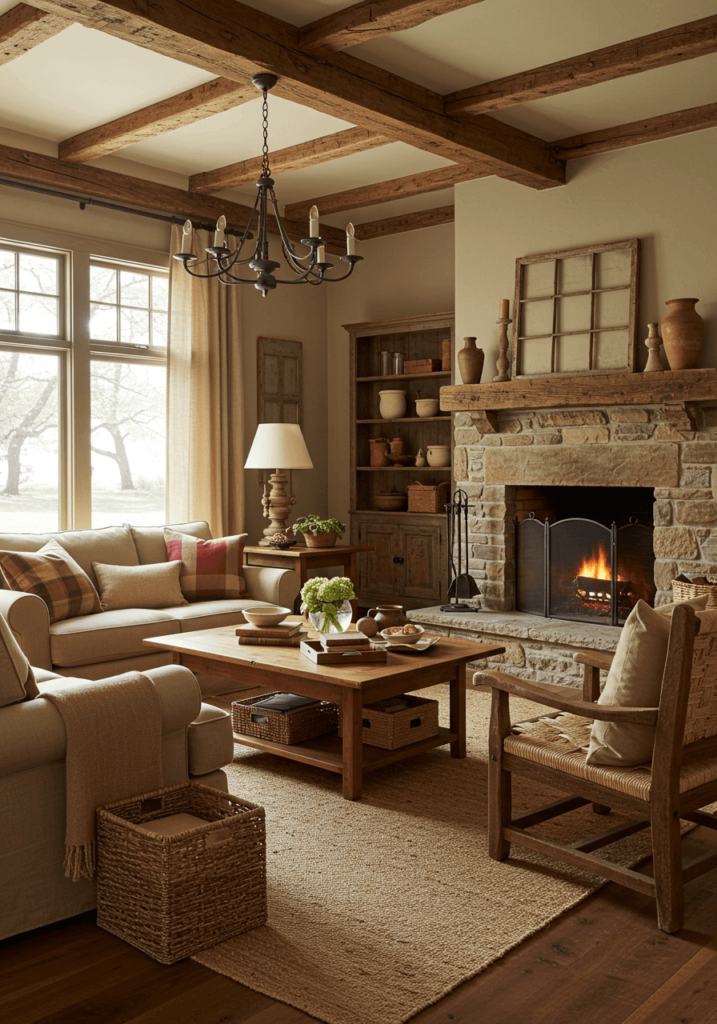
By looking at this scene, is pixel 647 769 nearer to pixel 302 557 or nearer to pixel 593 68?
pixel 593 68

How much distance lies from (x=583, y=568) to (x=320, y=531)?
5.48ft

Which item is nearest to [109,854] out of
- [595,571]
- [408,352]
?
[595,571]

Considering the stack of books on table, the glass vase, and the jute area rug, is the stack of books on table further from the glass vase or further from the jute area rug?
the jute area rug

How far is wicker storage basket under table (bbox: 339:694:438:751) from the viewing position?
361 cm

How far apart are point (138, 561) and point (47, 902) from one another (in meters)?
2.98

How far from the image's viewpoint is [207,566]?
5.25 metres

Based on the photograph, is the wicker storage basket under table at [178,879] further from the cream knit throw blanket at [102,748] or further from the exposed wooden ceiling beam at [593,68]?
the exposed wooden ceiling beam at [593,68]

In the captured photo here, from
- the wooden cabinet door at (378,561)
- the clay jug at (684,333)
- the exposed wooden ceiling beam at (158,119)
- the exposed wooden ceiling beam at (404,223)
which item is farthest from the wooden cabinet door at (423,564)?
the exposed wooden ceiling beam at (158,119)

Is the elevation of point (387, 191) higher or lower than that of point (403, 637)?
higher

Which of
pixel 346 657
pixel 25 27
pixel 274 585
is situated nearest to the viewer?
pixel 346 657

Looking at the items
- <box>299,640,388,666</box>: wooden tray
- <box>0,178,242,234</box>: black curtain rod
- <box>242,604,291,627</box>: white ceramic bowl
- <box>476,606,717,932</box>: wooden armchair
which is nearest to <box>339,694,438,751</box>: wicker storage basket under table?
<box>299,640,388,666</box>: wooden tray

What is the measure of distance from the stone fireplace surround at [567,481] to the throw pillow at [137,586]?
1.46 m

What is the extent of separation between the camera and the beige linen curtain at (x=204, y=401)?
6.02 metres

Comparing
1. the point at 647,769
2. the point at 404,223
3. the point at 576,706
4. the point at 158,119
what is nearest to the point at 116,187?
the point at 158,119
